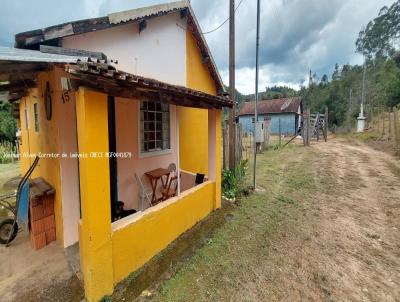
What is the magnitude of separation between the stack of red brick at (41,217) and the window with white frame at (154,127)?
7.36 feet

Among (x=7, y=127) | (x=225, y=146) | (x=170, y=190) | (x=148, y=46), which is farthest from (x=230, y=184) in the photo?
(x=7, y=127)

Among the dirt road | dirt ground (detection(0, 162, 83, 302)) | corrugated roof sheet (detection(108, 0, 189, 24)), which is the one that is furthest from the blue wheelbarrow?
the dirt road

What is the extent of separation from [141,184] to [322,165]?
29.7 feet

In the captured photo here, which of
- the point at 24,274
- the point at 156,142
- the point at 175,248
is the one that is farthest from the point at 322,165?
the point at 24,274

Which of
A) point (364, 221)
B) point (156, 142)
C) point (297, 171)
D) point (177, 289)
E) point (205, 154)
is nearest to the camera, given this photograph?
point (177, 289)

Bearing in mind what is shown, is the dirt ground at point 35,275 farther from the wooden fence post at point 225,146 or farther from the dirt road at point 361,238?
the wooden fence post at point 225,146

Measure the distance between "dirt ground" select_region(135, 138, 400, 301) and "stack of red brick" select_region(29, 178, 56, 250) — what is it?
7.83 feet

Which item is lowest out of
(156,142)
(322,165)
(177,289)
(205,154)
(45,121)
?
(177,289)

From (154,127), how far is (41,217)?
3267mm

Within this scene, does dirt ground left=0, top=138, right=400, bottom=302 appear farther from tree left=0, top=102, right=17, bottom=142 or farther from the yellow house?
tree left=0, top=102, right=17, bottom=142

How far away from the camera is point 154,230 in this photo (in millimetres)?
4145

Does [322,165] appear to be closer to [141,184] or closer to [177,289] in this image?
[141,184]

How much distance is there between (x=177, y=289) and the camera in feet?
11.0

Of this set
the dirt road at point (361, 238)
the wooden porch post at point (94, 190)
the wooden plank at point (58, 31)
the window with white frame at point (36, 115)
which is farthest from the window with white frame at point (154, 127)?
the dirt road at point (361, 238)
